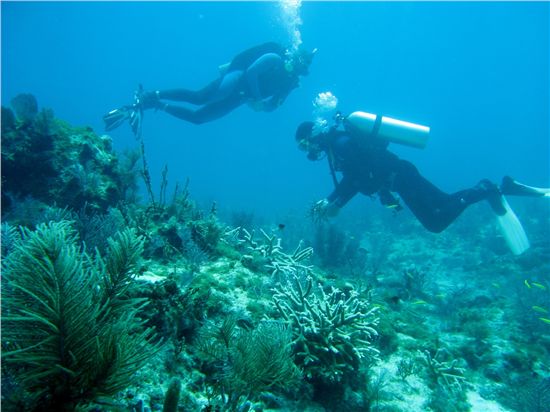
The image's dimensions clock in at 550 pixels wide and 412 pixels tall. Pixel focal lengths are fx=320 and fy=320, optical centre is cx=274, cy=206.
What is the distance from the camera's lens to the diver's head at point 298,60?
10.7 metres

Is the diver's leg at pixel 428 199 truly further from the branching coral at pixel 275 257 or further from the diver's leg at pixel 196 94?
the diver's leg at pixel 196 94

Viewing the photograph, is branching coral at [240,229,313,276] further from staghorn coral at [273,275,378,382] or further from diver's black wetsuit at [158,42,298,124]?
diver's black wetsuit at [158,42,298,124]

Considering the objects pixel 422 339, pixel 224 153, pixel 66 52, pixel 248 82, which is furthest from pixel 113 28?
pixel 422 339

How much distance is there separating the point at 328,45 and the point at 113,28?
85934 millimetres

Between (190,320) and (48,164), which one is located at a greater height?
(48,164)

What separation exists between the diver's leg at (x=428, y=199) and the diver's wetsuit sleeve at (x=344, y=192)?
1.30 m

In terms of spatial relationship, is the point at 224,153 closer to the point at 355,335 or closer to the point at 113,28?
the point at 113,28

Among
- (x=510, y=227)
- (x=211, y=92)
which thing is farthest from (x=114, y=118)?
(x=510, y=227)

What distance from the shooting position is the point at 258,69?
1026 centimetres

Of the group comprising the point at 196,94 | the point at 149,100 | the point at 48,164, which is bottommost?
the point at 48,164

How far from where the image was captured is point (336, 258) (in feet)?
37.3

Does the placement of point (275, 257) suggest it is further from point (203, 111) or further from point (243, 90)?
point (243, 90)

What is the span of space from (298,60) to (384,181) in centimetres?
537

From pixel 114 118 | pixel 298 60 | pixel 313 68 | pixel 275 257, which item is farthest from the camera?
pixel 313 68
